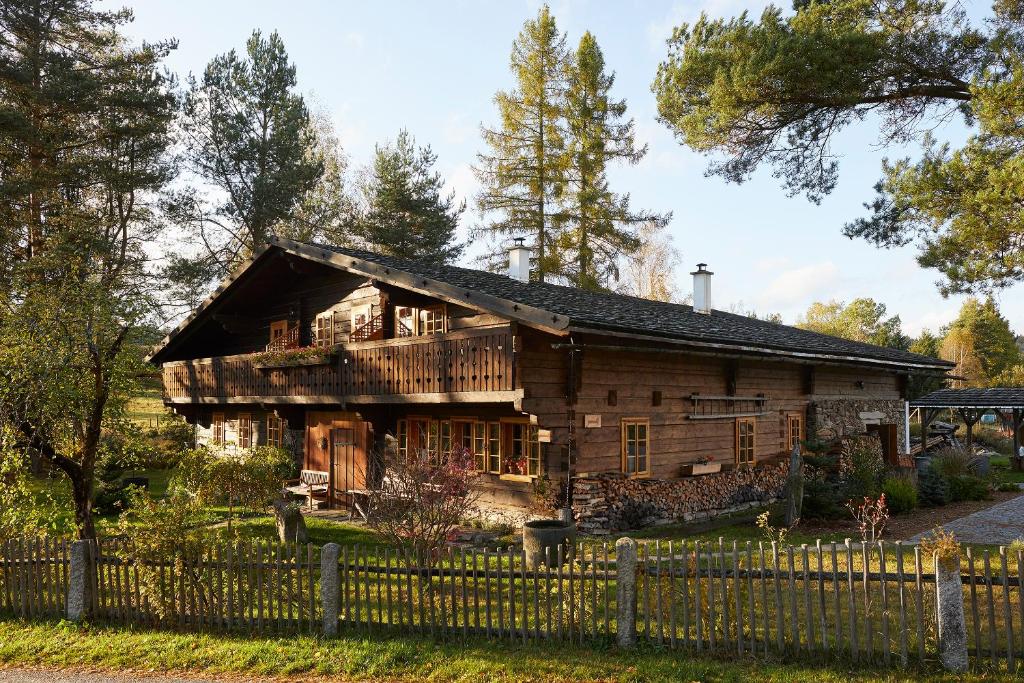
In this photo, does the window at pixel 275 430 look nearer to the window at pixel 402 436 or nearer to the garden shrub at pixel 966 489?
the window at pixel 402 436

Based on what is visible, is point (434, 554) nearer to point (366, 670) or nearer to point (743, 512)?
point (366, 670)

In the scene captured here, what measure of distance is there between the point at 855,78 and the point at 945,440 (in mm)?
21319

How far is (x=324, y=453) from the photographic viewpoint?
18.6 meters

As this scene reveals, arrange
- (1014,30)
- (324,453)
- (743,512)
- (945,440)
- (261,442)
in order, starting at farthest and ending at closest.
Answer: (945,440) → (261,442) → (324,453) → (743,512) → (1014,30)

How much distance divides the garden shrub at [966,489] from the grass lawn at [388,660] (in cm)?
1314

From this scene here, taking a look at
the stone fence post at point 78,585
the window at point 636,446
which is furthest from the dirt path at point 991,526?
the stone fence post at point 78,585

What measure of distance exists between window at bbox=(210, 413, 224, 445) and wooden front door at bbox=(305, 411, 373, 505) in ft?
17.0

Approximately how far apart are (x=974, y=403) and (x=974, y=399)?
48 centimetres

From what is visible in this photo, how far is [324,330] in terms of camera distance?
19062 millimetres

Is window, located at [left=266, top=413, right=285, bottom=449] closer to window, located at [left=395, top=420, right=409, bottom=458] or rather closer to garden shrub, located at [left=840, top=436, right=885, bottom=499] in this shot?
window, located at [left=395, top=420, right=409, bottom=458]

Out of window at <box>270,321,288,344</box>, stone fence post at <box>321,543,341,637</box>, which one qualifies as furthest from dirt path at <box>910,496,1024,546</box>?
window at <box>270,321,288,344</box>

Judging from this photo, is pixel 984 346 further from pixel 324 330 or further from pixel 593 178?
pixel 324 330

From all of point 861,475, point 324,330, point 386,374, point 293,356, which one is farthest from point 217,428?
point 861,475

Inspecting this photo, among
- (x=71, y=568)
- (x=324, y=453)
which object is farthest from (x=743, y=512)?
(x=71, y=568)
